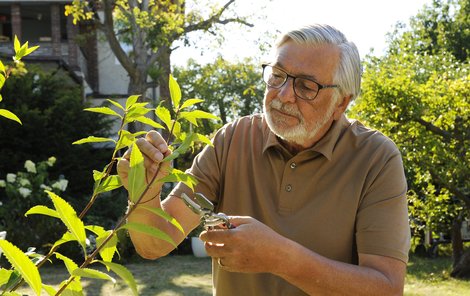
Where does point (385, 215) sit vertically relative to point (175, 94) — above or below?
below

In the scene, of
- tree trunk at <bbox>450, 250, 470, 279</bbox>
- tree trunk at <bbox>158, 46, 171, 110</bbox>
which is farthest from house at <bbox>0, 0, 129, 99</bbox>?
tree trunk at <bbox>450, 250, 470, 279</bbox>

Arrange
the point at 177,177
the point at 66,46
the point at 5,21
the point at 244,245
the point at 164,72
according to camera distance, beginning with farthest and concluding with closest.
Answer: the point at 5,21, the point at 66,46, the point at 164,72, the point at 244,245, the point at 177,177

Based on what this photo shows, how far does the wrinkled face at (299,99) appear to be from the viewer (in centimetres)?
218

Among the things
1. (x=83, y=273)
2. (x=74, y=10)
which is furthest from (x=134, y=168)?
(x=74, y=10)

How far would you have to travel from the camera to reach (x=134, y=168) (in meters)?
1.19

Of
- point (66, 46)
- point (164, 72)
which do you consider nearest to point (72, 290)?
point (164, 72)

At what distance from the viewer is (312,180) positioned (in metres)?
2.22

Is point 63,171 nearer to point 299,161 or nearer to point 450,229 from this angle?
point 450,229

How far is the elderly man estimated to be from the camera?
2.07 meters

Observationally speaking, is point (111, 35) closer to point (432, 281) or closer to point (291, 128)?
point (432, 281)

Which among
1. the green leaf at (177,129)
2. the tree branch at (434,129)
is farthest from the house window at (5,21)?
the green leaf at (177,129)

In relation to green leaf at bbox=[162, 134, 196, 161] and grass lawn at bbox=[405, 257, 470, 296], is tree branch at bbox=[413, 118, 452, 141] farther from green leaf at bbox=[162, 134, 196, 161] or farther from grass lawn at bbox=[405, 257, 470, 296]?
green leaf at bbox=[162, 134, 196, 161]

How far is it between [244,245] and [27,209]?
1086cm

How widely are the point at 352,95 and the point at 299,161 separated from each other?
31 cm
